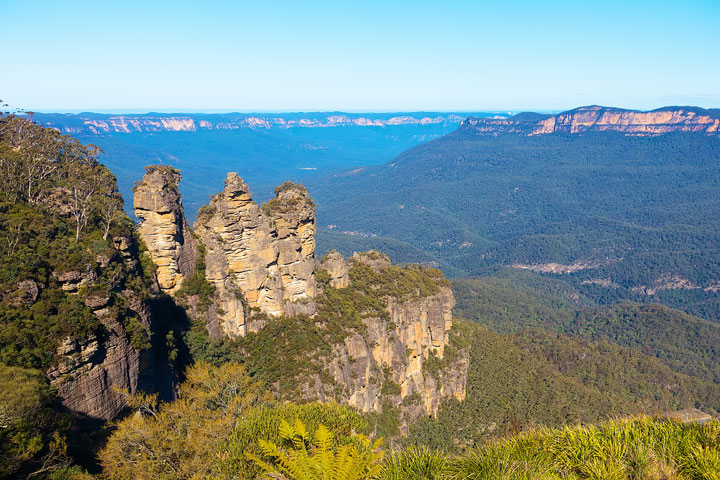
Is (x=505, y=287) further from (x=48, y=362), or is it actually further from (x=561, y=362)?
(x=48, y=362)

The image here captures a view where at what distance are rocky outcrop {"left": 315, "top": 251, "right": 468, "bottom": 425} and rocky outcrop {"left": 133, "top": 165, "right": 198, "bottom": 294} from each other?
16.6 meters

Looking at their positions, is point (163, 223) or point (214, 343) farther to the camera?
point (214, 343)

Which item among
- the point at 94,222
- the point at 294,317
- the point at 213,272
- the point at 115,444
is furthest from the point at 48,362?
the point at 294,317

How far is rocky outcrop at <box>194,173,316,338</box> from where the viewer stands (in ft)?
140

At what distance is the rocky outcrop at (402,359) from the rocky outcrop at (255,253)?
6050 mm

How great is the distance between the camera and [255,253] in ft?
146

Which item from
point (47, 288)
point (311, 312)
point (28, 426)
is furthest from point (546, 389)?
point (28, 426)

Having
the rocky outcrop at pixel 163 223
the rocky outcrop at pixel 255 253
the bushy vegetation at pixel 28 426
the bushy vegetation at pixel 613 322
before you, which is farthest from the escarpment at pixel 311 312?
the bushy vegetation at pixel 613 322

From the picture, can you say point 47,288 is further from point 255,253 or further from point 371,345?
point 371,345

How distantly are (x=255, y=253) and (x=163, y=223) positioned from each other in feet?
29.9

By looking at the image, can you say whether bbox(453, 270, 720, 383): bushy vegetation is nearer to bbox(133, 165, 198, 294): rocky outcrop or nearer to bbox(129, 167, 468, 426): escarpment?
bbox(129, 167, 468, 426): escarpment

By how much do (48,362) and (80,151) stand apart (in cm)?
3225

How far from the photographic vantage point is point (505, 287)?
169125mm

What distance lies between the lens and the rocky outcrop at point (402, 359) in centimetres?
4681
